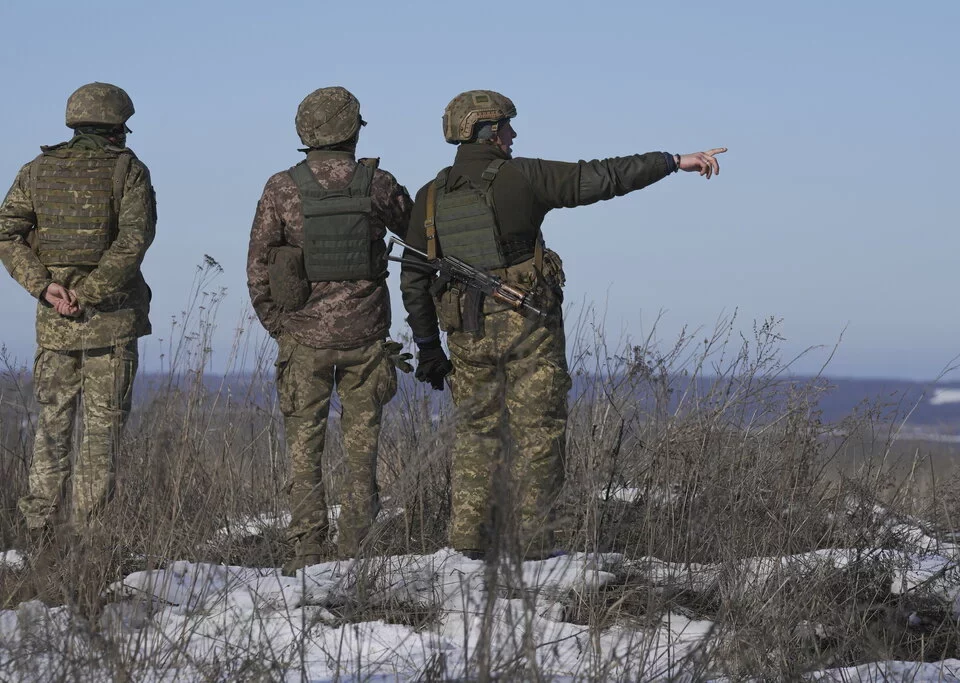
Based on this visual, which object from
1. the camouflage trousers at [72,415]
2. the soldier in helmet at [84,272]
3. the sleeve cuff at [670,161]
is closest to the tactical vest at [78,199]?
the soldier in helmet at [84,272]

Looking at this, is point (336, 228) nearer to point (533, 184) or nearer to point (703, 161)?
point (533, 184)

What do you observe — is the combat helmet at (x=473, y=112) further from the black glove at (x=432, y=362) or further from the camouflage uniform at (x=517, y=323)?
the black glove at (x=432, y=362)

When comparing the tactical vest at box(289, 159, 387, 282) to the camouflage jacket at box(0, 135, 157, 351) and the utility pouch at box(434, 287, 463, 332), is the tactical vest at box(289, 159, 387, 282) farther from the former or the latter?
the camouflage jacket at box(0, 135, 157, 351)

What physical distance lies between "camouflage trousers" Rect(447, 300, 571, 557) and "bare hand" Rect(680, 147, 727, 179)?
0.90 m

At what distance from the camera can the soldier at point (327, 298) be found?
5.43m

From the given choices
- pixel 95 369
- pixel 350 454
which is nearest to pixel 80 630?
pixel 350 454

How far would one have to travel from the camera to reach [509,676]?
2.76 m

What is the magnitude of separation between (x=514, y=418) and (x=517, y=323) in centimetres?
45

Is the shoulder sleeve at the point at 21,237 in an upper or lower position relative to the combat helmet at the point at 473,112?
lower

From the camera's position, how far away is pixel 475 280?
5.47 m

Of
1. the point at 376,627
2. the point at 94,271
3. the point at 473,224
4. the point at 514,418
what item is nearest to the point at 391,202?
the point at 473,224

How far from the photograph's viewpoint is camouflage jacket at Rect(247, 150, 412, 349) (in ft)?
17.9

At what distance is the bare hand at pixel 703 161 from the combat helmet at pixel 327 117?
5.09 feet

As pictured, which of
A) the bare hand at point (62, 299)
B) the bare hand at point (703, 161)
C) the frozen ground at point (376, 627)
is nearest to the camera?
the frozen ground at point (376, 627)
